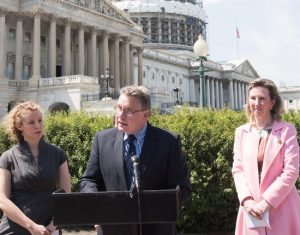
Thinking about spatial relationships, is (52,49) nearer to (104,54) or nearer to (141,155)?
(104,54)

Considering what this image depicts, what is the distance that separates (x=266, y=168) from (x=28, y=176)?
8.63ft

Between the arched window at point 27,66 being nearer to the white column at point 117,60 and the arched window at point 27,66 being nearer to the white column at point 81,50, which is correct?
the white column at point 81,50

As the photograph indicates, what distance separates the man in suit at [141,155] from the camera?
480 cm

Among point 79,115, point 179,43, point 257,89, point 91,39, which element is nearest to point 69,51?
point 91,39

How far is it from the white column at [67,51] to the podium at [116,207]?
4889cm

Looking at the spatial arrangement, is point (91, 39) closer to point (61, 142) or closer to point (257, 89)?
point (61, 142)

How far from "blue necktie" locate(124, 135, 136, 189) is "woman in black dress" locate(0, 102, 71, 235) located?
1.06m

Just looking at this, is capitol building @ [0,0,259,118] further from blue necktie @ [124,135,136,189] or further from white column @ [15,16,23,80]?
blue necktie @ [124,135,136,189]

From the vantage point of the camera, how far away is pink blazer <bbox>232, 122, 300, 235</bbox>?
17.6 feet

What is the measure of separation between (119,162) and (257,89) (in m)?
2.11

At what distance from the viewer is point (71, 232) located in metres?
12.7

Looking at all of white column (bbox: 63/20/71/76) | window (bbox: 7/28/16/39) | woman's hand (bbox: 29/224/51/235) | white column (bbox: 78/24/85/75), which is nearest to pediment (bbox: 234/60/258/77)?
white column (bbox: 78/24/85/75)

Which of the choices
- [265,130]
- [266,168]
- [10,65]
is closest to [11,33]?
[10,65]

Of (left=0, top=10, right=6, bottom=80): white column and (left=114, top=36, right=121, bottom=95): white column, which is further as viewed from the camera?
(left=114, top=36, right=121, bottom=95): white column
